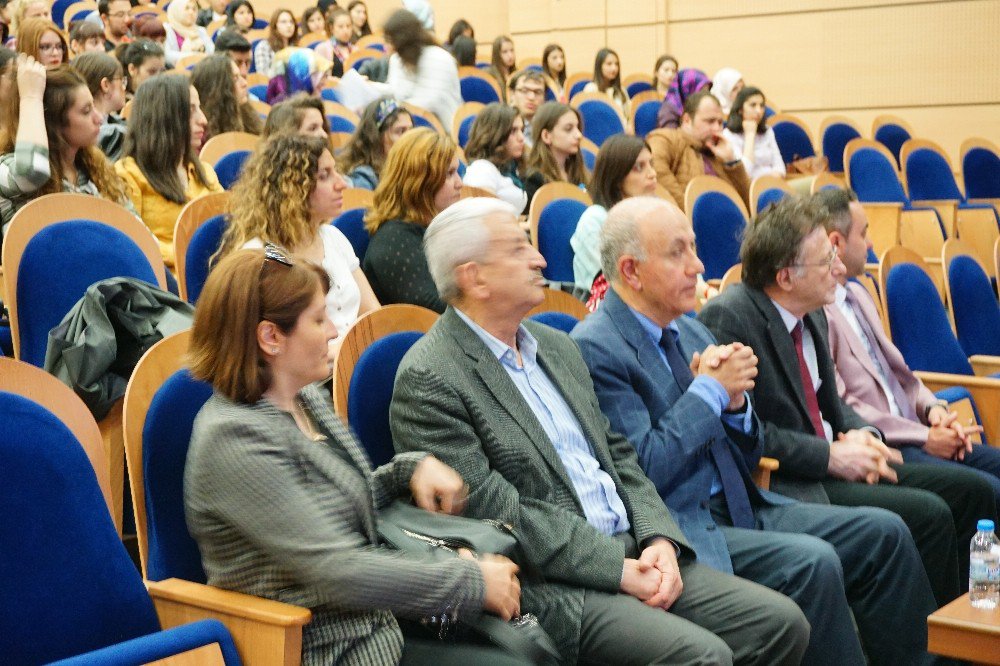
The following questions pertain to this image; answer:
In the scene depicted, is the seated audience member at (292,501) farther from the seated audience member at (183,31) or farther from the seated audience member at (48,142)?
the seated audience member at (183,31)

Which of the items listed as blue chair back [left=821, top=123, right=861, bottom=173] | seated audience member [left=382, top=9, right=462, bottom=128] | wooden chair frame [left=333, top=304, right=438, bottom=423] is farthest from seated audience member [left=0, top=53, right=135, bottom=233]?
blue chair back [left=821, top=123, right=861, bottom=173]

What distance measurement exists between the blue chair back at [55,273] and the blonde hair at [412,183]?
75 centimetres

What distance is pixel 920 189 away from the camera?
6.04 meters

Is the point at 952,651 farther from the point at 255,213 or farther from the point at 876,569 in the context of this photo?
the point at 255,213

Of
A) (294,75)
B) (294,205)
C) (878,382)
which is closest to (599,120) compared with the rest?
(294,75)

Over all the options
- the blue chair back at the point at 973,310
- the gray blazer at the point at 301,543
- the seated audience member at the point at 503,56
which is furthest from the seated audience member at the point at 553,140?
the seated audience member at the point at 503,56

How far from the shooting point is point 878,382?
2.89 meters

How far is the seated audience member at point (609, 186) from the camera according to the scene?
3.50 meters

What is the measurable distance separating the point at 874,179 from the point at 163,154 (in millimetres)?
3723

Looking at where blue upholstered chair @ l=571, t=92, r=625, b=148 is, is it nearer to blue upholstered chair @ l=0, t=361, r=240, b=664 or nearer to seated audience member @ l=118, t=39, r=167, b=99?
seated audience member @ l=118, t=39, r=167, b=99

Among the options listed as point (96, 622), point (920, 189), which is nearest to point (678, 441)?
point (96, 622)

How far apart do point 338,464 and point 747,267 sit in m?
1.35

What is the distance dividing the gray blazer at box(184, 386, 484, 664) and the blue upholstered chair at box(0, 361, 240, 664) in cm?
11

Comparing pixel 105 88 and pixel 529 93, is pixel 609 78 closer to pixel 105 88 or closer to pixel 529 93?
pixel 529 93
